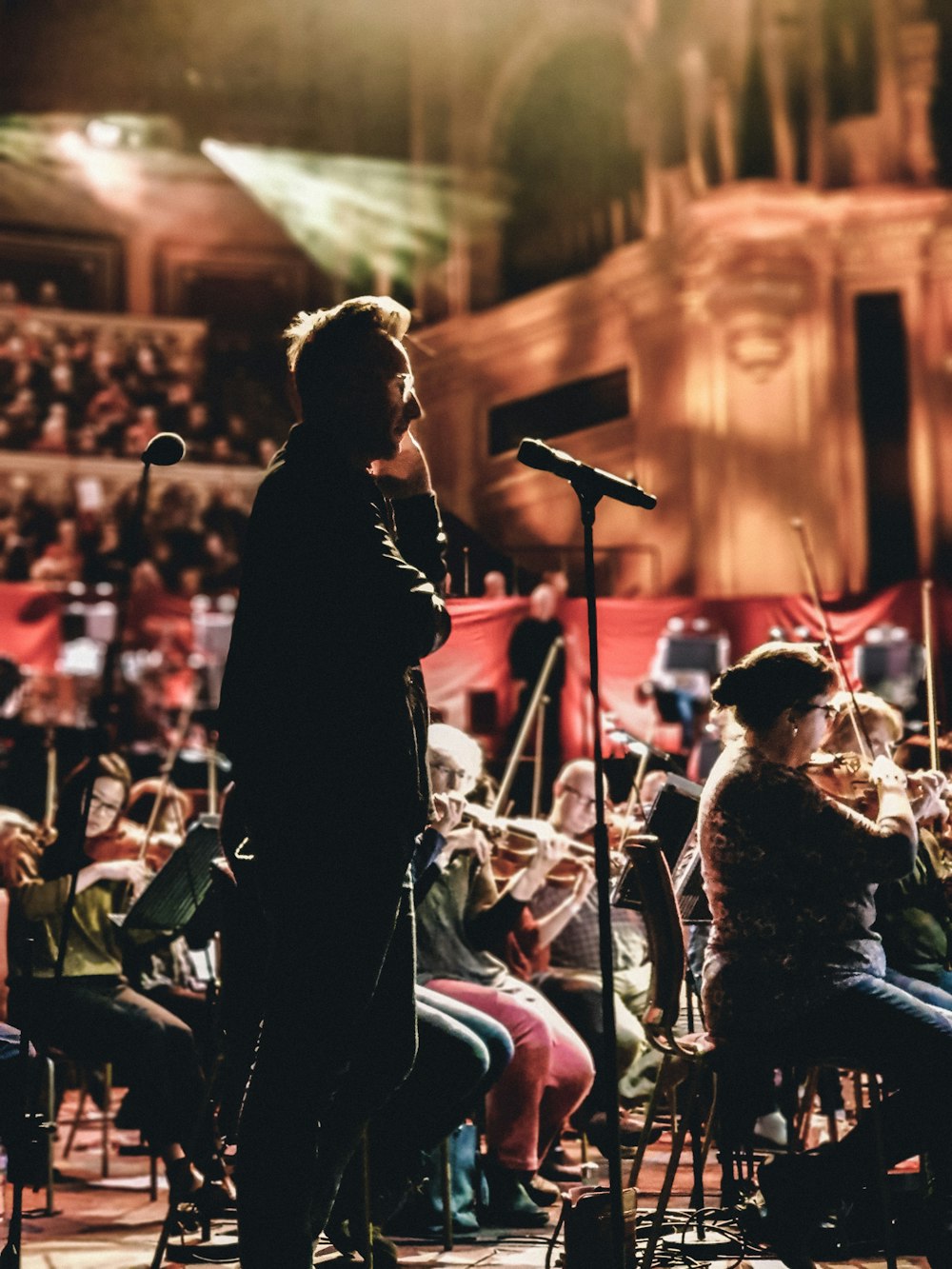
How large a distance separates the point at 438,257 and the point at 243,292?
2.37 meters

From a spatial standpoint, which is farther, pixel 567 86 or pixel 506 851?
pixel 567 86

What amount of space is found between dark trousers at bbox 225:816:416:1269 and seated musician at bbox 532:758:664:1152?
3.11 m

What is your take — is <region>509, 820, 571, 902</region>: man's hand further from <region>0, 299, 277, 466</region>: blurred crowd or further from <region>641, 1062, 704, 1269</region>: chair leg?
<region>0, 299, 277, 466</region>: blurred crowd

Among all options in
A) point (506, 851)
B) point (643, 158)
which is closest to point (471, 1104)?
point (506, 851)

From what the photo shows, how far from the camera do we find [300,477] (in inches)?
86.7

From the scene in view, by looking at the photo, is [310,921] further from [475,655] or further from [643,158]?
[643,158]

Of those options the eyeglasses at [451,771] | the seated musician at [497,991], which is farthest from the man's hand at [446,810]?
the eyeglasses at [451,771]

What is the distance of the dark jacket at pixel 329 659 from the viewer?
2.09 m

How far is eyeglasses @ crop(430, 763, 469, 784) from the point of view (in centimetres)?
412

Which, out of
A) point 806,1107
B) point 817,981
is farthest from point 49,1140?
point 817,981

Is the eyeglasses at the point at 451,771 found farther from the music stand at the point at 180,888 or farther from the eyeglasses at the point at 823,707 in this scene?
the eyeglasses at the point at 823,707

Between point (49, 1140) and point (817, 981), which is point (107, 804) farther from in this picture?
point (817, 981)

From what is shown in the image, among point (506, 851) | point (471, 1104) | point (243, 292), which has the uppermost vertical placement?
point (243, 292)

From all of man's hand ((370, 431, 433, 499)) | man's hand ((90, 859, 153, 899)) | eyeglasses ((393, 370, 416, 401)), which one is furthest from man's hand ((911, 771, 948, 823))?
man's hand ((90, 859, 153, 899))
